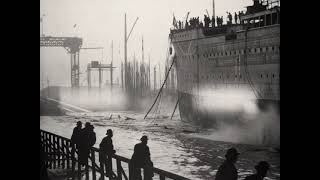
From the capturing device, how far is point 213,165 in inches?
524

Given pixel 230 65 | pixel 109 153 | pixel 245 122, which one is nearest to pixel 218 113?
pixel 245 122

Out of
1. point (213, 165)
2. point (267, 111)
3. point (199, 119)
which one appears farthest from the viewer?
point (199, 119)

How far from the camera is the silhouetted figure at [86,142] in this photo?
665 centimetres

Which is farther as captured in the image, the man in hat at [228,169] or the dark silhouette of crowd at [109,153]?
the dark silhouette of crowd at [109,153]

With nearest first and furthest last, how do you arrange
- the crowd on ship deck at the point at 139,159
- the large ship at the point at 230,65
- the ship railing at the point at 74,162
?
the crowd on ship deck at the point at 139,159 < the ship railing at the point at 74,162 < the large ship at the point at 230,65

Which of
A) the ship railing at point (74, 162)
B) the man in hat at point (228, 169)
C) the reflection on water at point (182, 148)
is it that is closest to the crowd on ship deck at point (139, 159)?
the man in hat at point (228, 169)

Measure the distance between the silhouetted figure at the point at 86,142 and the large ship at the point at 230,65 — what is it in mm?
11734

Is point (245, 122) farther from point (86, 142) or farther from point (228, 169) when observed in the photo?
point (228, 169)

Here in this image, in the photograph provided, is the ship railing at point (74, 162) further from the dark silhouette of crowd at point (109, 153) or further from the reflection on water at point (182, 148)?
the reflection on water at point (182, 148)

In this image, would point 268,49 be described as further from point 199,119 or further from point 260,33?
point 199,119
